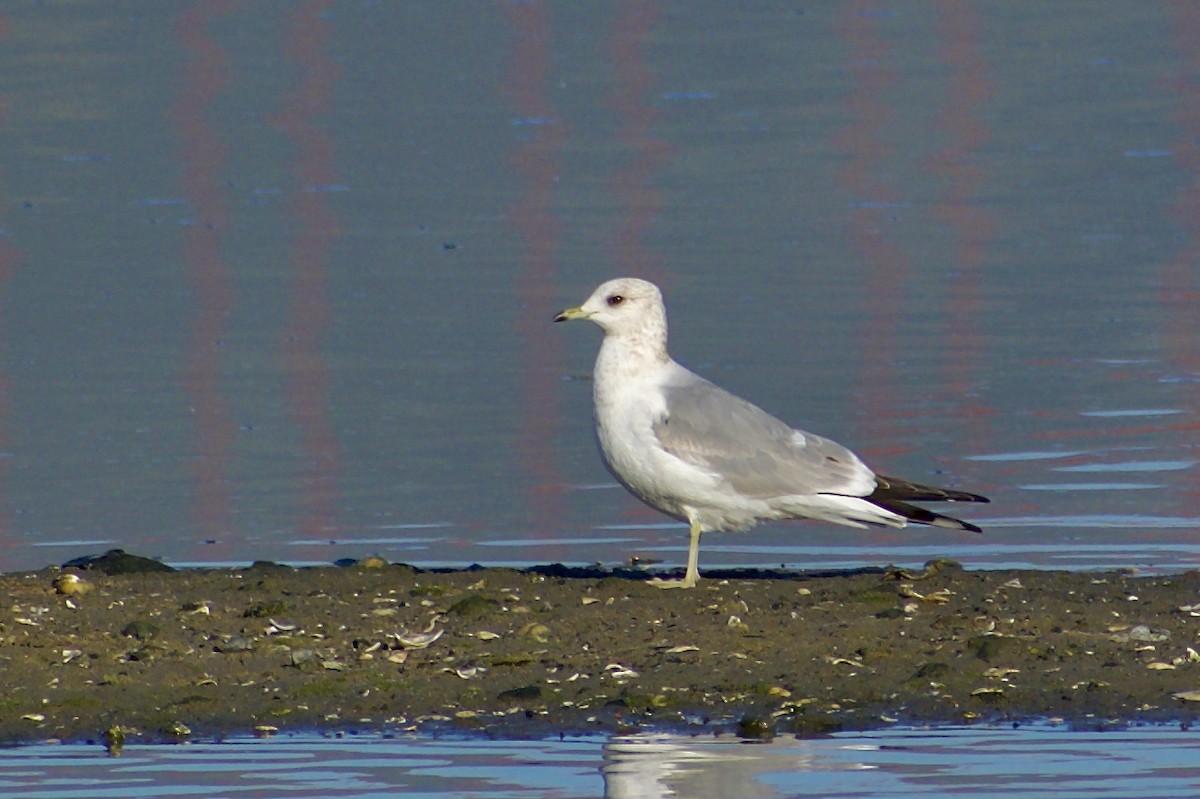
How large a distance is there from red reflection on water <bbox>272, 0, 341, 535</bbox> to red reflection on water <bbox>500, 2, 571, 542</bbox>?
87 centimetres

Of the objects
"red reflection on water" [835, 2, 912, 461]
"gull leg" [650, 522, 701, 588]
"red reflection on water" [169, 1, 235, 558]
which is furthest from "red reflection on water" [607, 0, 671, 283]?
"gull leg" [650, 522, 701, 588]

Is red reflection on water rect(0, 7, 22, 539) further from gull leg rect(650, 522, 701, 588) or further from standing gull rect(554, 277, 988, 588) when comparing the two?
gull leg rect(650, 522, 701, 588)

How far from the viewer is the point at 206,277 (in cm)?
1510

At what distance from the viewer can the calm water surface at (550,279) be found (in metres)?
10.2

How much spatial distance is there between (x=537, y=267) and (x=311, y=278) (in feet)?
4.50

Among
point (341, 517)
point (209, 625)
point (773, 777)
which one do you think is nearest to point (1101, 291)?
point (341, 517)

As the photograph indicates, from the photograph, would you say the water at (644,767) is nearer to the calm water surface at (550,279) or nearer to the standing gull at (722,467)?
the standing gull at (722,467)

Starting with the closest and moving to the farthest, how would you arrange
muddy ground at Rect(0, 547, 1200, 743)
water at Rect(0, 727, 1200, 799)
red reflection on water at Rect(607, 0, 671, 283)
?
water at Rect(0, 727, 1200, 799), muddy ground at Rect(0, 547, 1200, 743), red reflection on water at Rect(607, 0, 671, 283)

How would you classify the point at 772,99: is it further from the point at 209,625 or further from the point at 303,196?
the point at 209,625

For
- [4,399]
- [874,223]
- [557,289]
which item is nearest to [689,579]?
[4,399]

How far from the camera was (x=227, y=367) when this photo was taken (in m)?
12.9

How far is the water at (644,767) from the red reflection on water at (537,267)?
293 cm

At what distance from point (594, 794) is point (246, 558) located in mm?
3655

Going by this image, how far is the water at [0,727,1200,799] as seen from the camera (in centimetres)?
605
